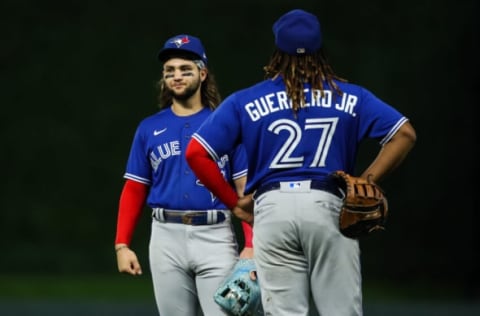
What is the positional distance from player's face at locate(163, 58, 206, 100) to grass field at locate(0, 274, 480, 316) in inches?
173

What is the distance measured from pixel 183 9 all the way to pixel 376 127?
7.48m

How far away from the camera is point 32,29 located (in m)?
11.1

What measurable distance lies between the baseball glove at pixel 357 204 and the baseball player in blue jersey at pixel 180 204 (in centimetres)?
95

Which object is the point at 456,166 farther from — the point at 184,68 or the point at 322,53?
the point at 322,53

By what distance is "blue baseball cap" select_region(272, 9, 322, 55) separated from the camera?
3.84 metres

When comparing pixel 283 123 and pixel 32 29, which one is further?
pixel 32 29

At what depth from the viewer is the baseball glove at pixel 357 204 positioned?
364 centimetres

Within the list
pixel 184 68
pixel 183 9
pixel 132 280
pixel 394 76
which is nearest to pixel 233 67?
pixel 183 9

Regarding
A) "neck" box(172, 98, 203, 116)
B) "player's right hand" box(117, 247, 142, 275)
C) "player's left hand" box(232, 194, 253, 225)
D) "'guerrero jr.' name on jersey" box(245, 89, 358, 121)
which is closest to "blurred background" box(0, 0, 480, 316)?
"neck" box(172, 98, 203, 116)

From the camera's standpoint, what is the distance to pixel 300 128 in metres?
3.72

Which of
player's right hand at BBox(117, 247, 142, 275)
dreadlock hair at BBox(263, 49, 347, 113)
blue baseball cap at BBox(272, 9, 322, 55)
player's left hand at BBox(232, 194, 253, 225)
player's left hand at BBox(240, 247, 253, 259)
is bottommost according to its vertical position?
player's right hand at BBox(117, 247, 142, 275)

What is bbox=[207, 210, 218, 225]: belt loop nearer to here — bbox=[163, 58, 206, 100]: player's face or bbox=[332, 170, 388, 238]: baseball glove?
bbox=[163, 58, 206, 100]: player's face

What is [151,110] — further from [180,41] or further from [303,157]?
[303,157]

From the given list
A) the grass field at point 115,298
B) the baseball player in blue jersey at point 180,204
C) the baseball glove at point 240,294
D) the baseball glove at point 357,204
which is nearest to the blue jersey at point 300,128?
the baseball glove at point 357,204
